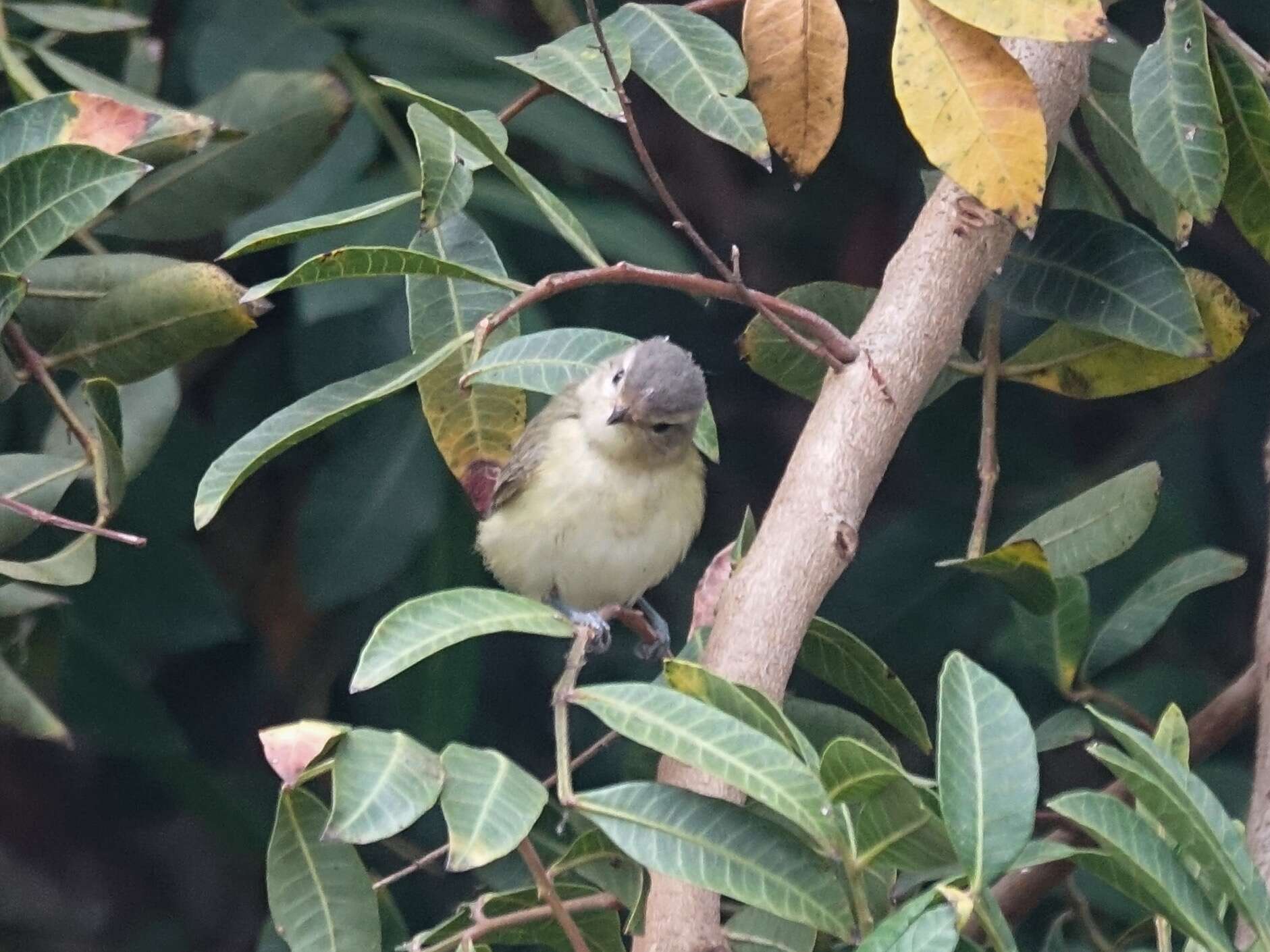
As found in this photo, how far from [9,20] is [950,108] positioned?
1.31 metres

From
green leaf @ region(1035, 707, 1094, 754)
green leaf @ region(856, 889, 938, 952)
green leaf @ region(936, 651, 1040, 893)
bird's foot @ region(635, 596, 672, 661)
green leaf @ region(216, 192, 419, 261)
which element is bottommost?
bird's foot @ region(635, 596, 672, 661)

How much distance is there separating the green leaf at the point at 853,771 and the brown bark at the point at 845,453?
0.43 feet

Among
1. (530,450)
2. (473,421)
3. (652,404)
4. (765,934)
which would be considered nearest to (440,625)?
(765,934)

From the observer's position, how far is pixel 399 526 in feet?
7.07

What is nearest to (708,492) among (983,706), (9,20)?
(9,20)

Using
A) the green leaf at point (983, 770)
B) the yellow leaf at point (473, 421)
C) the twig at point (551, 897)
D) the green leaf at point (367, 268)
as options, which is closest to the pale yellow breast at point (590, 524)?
→ the yellow leaf at point (473, 421)

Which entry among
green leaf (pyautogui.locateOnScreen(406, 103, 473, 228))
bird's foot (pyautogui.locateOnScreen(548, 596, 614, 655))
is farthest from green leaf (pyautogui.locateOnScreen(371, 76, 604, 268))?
bird's foot (pyautogui.locateOnScreen(548, 596, 614, 655))

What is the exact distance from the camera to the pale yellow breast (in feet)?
7.47

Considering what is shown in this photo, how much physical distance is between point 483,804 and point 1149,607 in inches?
39.9

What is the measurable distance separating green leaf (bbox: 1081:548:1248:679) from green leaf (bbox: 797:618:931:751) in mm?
319

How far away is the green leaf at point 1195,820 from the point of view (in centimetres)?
99

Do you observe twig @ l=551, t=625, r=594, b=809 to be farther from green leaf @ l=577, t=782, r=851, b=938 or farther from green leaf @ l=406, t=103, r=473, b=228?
green leaf @ l=406, t=103, r=473, b=228

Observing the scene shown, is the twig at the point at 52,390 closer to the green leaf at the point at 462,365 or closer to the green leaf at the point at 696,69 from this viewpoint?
the green leaf at the point at 462,365

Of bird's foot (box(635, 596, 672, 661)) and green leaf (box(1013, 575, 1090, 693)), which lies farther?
bird's foot (box(635, 596, 672, 661))
